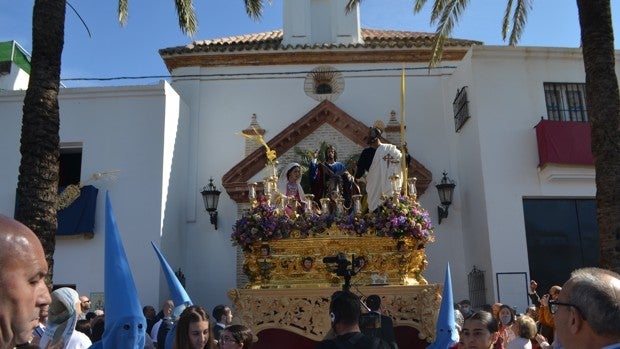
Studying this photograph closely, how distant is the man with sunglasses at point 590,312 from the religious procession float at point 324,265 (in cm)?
631

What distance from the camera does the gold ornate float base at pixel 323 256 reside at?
9438 millimetres

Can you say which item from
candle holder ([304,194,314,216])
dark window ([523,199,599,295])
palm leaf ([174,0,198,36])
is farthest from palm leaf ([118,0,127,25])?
dark window ([523,199,599,295])

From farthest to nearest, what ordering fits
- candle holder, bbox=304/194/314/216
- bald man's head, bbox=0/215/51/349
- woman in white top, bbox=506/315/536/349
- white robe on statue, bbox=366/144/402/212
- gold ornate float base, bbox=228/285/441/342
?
1. white robe on statue, bbox=366/144/402/212
2. candle holder, bbox=304/194/314/216
3. gold ornate float base, bbox=228/285/441/342
4. woman in white top, bbox=506/315/536/349
5. bald man's head, bbox=0/215/51/349

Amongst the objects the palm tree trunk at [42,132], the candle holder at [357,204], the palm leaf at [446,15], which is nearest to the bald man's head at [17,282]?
the palm tree trunk at [42,132]

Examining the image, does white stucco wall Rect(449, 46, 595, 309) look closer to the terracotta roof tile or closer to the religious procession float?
the terracotta roof tile

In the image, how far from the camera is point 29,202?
25.3 ft

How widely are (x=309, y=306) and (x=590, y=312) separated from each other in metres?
6.78

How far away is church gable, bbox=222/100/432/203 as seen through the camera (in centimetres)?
1495

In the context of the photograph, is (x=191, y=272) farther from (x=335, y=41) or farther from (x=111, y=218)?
(x=111, y=218)

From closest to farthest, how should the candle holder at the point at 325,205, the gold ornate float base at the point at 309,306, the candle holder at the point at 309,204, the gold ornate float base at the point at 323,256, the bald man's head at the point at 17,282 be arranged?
the bald man's head at the point at 17,282 < the gold ornate float base at the point at 309,306 < the gold ornate float base at the point at 323,256 < the candle holder at the point at 309,204 < the candle holder at the point at 325,205

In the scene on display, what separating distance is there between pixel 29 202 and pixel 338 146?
9.06m

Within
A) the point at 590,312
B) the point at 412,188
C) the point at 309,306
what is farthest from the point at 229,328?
the point at 412,188

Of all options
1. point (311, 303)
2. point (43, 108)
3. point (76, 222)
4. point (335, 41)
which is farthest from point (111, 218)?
point (335, 41)

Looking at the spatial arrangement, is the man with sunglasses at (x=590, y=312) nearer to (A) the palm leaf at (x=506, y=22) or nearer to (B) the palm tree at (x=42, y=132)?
(B) the palm tree at (x=42, y=132)
